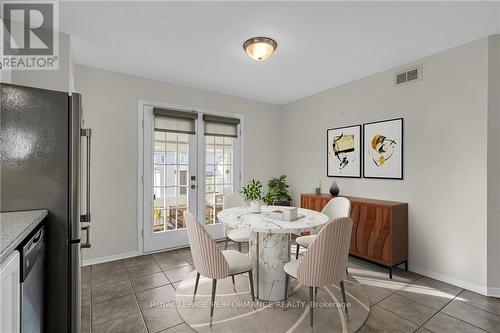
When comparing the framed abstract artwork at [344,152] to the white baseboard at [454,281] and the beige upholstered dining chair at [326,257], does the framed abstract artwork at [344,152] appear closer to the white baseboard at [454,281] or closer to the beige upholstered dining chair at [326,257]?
the white baseboard at [454,281]

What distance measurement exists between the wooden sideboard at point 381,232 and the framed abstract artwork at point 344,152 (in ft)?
2.22

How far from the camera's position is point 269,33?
2.38m

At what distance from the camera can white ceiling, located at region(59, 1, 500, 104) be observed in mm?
2033

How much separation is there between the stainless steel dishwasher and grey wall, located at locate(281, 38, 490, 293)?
3.54 m

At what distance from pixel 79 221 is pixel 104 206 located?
182cm

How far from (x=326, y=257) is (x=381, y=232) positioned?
149 cm

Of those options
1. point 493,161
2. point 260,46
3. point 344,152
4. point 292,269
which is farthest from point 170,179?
point 493,161

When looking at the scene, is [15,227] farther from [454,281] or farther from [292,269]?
[454,281]

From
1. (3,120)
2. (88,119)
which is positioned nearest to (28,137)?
(3,120)

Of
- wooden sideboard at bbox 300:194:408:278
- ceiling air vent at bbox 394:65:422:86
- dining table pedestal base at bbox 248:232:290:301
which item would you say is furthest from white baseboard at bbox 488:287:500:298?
ceiling air vent at bbox 394:65:422:86

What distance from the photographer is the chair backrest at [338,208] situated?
284 centimetres

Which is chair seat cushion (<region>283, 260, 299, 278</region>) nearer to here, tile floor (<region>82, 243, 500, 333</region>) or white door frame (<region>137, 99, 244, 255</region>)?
tile floor (<region>82, 243, 500, 333</region>)

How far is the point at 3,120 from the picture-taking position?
4.89 feet

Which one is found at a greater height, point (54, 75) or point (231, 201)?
point (54, 75)
